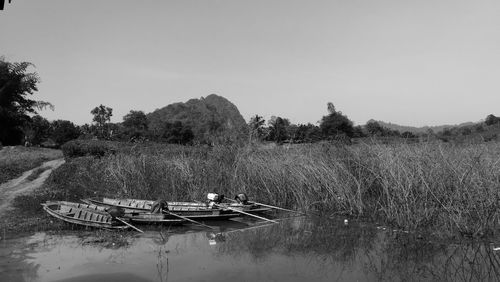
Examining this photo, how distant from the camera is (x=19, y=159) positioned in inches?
840

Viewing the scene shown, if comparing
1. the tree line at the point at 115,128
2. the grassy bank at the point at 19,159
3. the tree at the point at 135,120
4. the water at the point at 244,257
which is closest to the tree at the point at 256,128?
the tree line at the point at 115,128

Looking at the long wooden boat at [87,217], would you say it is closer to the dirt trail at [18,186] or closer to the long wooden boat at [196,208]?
the long wooden boat at [196,208]

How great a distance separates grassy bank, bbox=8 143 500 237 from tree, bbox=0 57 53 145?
9121 mm

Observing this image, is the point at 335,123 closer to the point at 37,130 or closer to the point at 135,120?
the point at 135,120

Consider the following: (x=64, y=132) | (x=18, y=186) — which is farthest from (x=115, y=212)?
(x=64, y=132)

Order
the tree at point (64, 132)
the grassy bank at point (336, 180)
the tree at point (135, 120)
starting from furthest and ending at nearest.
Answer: the tree at point (135, 120) → the tree at point (64, 132) → the grassy bank at point (336, 180)

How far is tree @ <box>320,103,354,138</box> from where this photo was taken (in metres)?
35.2

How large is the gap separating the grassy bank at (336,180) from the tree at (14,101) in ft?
29.9

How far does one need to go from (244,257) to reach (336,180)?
417 centimetres

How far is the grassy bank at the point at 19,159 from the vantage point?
1861 cm

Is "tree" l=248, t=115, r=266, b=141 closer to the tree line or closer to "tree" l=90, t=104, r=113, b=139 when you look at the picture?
the tree line

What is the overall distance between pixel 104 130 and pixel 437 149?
35.8 m

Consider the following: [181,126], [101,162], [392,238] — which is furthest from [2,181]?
[181,126]

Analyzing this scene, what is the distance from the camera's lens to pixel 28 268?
7.17 m
